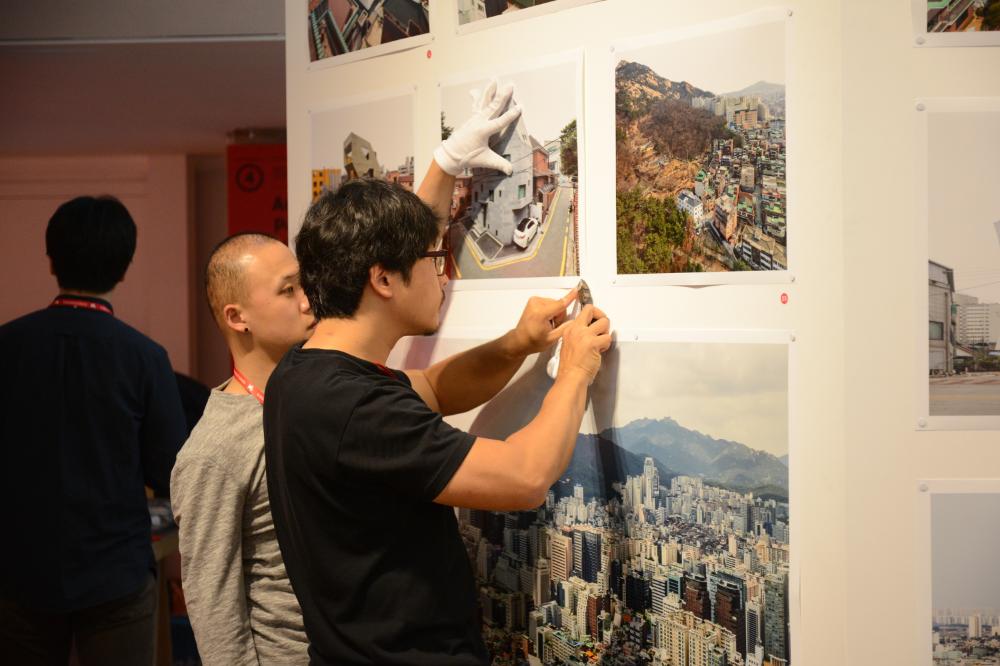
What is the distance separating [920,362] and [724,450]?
30 cm

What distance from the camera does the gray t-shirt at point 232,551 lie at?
1.37m

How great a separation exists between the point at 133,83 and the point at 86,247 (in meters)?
1.59

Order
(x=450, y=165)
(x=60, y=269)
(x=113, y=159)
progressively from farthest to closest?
(x=113, y=159)
(x=60, y=269)
(x=450, y=165)

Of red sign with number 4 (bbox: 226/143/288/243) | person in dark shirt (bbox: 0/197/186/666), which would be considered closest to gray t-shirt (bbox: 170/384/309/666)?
person in dark shirt (bbox: 0/197/186/666)

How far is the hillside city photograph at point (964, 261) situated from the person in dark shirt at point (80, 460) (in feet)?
5.60

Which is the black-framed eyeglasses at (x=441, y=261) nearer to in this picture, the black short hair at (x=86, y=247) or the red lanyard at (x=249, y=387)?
the red lanyard at (x=249, y=387)

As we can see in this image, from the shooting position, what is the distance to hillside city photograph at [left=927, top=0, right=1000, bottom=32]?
112 cm

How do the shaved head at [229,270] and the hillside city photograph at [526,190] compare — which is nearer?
the hillside city photograph at [526,190]

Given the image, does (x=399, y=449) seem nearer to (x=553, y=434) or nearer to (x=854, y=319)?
(x=553, y=434)

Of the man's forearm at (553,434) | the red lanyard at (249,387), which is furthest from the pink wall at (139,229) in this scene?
the man's forearm at (553,434)

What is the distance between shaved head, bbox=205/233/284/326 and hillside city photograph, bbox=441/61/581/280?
14.9 inches

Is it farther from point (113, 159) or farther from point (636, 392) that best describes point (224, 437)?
point (113, 159)

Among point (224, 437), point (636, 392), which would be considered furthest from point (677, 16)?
point (224, 437)

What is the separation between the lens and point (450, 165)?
1.54 m
